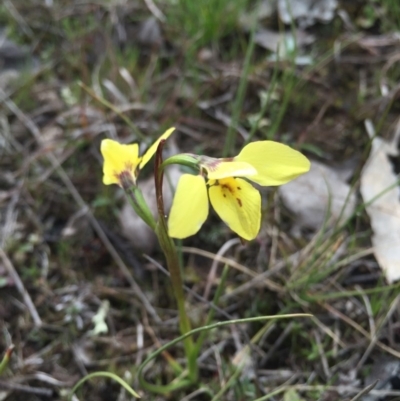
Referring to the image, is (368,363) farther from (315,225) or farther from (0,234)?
(0,234)

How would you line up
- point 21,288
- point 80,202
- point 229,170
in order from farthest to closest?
point 80,202 < point 21,288 < point 229,170

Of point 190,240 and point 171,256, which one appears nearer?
point 171,256

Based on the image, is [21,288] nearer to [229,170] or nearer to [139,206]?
[139,206]

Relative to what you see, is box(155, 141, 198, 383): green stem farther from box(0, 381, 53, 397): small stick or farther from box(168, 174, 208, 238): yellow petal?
box(0, 381, 53, 397): small stick

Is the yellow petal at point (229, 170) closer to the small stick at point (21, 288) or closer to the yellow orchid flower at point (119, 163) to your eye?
the yellow orchid flower at point (119, 163)

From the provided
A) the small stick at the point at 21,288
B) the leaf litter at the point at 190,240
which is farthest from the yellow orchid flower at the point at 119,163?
the small stick at the point at 21,288

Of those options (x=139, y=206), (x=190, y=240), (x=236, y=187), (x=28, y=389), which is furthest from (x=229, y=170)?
(x=28, y=389)
